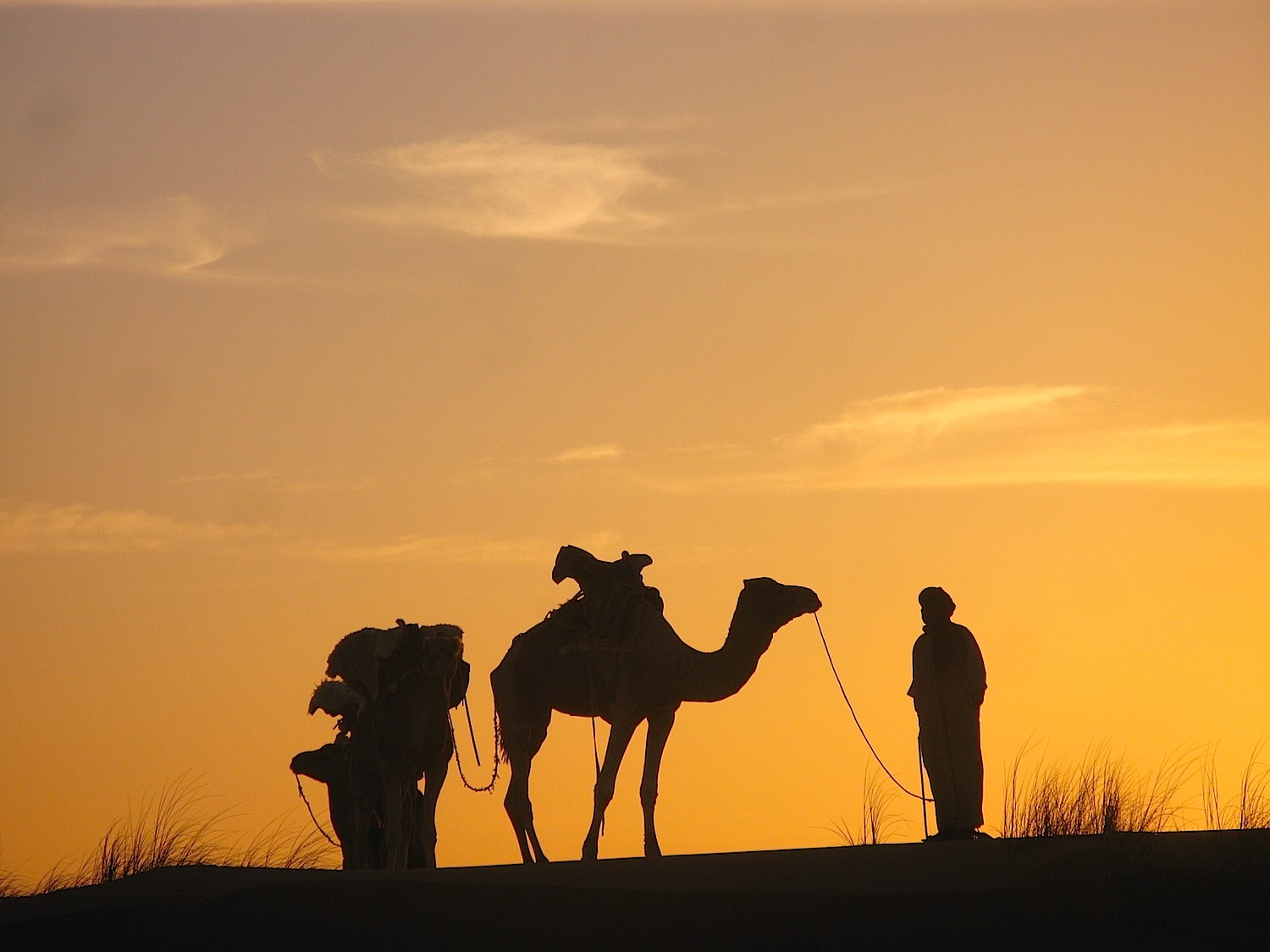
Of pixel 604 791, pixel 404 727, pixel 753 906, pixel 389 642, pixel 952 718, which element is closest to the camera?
pixel 753 906

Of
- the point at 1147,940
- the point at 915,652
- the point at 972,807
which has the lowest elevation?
the point at 1147,940

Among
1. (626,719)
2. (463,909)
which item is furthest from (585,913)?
(626,719)

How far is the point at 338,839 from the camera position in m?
24.9

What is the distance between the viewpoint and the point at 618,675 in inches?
867

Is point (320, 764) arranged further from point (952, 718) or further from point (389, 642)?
point (952, 718)

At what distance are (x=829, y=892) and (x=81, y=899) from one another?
6045 millimetres

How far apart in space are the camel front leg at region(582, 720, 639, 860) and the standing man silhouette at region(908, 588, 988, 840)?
326 cm

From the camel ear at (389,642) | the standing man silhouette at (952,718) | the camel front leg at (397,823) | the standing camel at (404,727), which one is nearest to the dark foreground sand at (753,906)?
the standing man silhouette at (952,718)

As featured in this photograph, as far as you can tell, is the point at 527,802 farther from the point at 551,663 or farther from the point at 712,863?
the point at 712,863

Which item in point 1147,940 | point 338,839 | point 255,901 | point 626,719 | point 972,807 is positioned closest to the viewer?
point 1147,940

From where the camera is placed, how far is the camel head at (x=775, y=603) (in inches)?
891

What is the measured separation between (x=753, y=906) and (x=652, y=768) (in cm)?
570

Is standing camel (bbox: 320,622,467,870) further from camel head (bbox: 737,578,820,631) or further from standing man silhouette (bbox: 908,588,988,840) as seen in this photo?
standing man silhouette (bbox: 908,588,988,840)

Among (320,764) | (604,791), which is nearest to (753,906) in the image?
(604,791)
